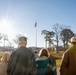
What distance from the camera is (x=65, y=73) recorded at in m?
6.64

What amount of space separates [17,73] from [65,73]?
1.34 meters

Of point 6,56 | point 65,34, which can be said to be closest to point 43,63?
point 6,56

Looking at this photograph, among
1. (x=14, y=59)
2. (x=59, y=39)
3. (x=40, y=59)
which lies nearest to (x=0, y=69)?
(x=40, y=59)

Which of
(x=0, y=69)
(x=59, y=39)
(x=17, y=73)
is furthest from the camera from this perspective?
(x=59, y=39)

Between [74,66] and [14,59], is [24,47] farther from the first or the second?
[74,66]

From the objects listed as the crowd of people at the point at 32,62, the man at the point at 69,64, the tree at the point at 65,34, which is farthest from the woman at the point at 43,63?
the tree at the point at 65,34

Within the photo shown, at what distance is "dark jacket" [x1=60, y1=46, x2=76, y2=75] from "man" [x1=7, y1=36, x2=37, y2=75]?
1.04m

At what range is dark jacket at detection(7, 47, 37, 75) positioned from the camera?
19.4 ft

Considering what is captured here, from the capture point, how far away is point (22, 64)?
19.6ft

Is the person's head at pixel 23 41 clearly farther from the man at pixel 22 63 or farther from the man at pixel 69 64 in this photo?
the man at pixel 69 64

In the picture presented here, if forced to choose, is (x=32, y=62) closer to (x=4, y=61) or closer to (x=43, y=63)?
(x=43, y=63)

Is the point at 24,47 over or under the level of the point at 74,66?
over

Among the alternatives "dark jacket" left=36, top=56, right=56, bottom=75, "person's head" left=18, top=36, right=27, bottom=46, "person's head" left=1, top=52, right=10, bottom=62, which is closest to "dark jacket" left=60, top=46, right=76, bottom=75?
"dark jacket" left=36, top=56, right=56, bottom=75

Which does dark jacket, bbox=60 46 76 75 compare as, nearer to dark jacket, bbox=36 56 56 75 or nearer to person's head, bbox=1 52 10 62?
dark jacket, bbox=36 56 56 75
